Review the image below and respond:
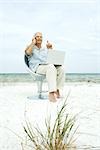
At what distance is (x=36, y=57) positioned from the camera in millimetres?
5605

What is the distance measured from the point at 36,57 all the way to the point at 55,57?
37 centimetres

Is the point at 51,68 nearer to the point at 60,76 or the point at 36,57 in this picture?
the point at 60,76

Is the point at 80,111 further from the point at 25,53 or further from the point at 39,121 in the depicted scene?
the point at 25,53

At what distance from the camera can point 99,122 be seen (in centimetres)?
358

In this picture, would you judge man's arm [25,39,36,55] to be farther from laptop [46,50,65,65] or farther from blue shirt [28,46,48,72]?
laptop [46,50,65,65]

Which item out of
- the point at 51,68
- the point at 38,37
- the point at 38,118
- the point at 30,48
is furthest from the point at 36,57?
the point at 38,118

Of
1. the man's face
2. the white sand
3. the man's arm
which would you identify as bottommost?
the white sand

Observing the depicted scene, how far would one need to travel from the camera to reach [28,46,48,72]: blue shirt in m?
5.52

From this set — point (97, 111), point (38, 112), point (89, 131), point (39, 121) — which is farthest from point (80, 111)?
point (89, 131)

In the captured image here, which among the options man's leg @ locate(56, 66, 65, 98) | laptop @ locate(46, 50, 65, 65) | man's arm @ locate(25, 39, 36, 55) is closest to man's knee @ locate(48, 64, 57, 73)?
laptop @ locate(46, 50, 65, 65)

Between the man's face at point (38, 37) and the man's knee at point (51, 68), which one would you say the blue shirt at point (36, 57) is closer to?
the man's face at point (38, 37)

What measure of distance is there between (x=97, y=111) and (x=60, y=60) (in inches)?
56.1

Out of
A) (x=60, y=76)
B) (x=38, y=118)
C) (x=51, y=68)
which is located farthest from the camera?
(x=60, y=76)

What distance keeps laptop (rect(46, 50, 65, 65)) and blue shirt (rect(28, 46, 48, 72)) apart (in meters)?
0.22
